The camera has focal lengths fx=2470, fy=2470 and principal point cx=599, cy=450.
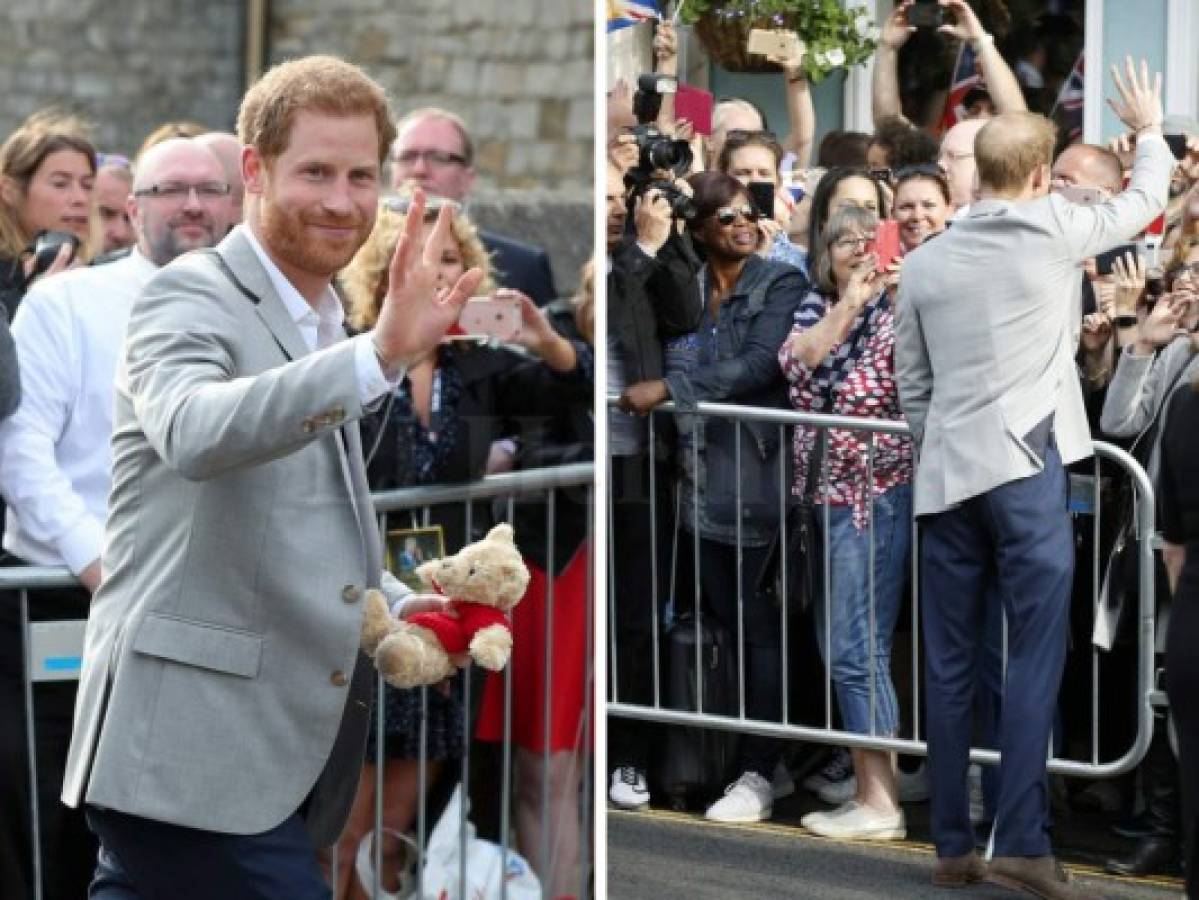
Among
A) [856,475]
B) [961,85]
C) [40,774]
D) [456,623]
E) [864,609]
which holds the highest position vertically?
[961,85]

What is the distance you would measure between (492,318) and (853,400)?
72 centimetres

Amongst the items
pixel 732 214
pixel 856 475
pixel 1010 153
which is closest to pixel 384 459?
pixel 732 214

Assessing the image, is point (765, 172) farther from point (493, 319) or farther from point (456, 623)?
point (456, 623)

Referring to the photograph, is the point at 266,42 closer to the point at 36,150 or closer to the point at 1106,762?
the point at 36,150

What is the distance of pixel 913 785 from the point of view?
14.5 feet

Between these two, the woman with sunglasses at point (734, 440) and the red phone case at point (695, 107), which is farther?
the woman with sunglasses at point (734, 440)

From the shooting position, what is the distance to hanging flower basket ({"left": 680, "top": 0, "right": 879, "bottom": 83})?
405cm

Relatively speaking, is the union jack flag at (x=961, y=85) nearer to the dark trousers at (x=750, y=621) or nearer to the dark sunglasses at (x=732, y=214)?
the dark sunglasses at (x=732, y=214)

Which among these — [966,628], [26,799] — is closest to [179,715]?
[26,799]

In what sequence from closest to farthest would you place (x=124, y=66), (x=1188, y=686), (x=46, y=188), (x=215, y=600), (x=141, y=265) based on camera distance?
(x=215, y=600) → (x=1188, y=686) → (x=141, y=265) → (x=46, y=188) → (x=124, y=66)

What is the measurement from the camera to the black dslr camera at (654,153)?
12.9 feet

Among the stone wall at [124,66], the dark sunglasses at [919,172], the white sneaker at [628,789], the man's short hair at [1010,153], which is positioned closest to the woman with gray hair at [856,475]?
the dark sunglasses at [919,172]

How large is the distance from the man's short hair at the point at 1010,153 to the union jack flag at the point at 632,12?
2.21 feet

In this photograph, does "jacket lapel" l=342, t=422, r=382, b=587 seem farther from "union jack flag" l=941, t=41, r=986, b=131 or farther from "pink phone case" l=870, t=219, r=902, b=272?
"union jack flag" l=941, t=41, r=986, b=131
